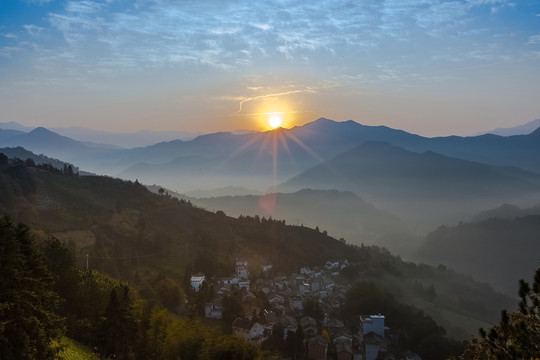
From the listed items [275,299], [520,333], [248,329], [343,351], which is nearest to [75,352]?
[520,333]

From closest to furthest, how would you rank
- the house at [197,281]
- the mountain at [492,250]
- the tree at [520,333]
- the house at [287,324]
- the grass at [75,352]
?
1. the tree at [520,333]
2. the grass at [75,352]
3. the house at [287,324]
4. the house at [197,281]
5. the mountain at [492,250]

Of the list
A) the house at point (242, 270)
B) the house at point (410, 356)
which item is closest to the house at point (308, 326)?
the house at point (410, 356)

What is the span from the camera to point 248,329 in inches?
1592

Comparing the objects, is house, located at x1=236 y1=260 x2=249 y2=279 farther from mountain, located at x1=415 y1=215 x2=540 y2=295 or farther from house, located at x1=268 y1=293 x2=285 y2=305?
mountain, located at x1=415 y1=215 x2=540 y2=295

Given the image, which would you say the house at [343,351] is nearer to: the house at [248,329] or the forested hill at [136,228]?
the house at [248,329]

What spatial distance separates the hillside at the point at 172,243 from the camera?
52.0 metres

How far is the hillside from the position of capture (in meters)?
52.0

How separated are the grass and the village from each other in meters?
22.0

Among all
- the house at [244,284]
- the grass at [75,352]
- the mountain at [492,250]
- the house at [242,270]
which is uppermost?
the grass at [75,352]

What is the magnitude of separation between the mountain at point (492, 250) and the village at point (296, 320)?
3129 inches

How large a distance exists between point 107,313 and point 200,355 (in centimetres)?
435

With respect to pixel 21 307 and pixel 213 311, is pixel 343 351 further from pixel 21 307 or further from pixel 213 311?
pixel 21 307

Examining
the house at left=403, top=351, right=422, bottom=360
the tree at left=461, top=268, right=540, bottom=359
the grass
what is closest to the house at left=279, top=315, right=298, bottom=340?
the house at left=403, top=351, right=422, bottom=360

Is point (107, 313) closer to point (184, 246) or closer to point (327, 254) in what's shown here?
point (184, 246)
